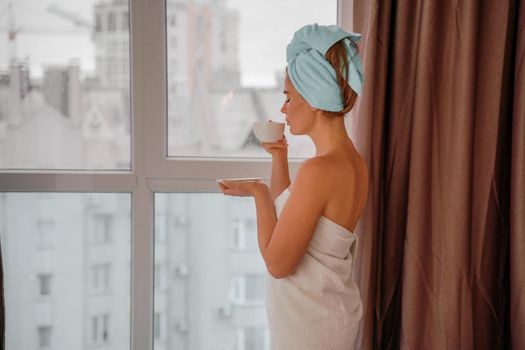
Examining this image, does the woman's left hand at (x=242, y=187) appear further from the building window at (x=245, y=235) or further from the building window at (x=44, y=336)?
the building window at (x=44, y=336)

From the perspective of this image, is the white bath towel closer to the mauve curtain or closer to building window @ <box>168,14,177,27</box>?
the mauve curtain

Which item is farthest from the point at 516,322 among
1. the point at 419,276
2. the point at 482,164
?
the point at 482,164

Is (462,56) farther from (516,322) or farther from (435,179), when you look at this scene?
(516,322)

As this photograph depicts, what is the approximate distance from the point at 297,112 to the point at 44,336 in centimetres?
141

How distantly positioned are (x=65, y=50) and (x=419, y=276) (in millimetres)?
1536

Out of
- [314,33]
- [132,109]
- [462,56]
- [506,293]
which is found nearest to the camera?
[314,33]

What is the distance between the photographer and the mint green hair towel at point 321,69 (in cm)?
117

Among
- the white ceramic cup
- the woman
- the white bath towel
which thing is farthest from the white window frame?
the white bath towel

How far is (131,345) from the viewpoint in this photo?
195 centimetres

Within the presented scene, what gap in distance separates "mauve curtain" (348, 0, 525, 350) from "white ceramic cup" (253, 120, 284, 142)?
0.34 m

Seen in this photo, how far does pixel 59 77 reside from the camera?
1.89 m

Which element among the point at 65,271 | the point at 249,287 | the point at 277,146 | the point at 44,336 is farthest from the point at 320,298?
the point at 44,336

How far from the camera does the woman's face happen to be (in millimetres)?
1259

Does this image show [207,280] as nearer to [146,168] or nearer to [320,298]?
[146,168]
